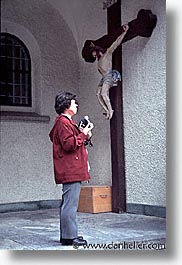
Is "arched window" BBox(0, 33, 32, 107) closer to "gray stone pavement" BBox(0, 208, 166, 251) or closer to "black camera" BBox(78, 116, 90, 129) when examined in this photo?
"black camera" BBox(78, 116, 90, 129)

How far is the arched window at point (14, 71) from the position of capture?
6.27ft

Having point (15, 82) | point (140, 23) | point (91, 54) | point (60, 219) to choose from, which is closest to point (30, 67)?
point (15, 82)

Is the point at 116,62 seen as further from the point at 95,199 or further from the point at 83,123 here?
the point at 95,199

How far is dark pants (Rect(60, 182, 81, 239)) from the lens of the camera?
1.78m


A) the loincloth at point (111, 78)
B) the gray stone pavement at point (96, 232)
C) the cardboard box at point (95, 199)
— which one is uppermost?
the loincloth at point (111, 78)

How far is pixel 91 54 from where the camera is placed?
1929 millimetres

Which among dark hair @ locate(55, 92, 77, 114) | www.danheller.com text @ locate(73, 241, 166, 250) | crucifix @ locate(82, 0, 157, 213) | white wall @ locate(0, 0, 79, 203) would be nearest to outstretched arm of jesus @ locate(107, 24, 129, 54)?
crucifix @ locate(82, 0, 157, 213)

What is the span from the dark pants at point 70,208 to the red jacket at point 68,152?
0.03 metres

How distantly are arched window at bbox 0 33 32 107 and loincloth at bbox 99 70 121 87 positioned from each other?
271 mm

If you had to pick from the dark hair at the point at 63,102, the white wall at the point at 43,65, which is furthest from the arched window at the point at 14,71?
the dark hair at the point at 63,102

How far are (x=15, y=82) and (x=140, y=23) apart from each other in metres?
0.49

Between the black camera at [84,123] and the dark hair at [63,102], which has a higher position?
the dark hair at [63,102]

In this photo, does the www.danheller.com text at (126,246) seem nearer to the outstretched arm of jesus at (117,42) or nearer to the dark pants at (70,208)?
the dark pants at (70,208)

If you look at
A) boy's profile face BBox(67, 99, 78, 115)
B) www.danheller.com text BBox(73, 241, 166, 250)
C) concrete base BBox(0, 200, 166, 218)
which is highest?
boy's profile face BBox(67, 99, 78, 115)
